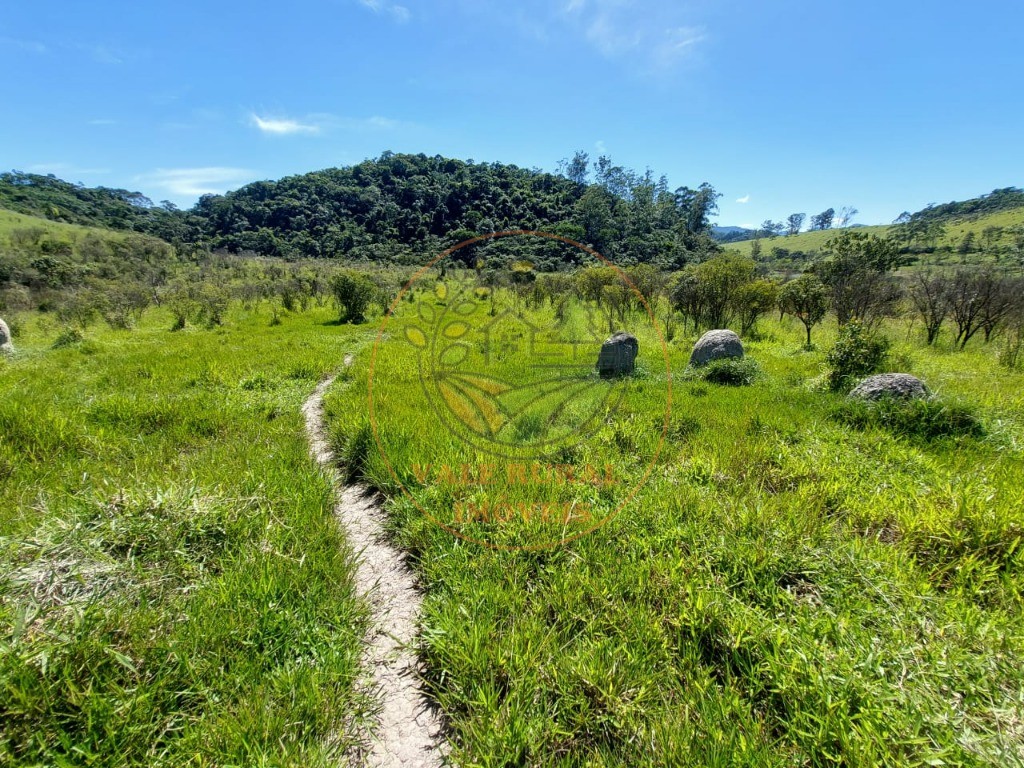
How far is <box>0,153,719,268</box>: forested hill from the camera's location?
23.3 ft

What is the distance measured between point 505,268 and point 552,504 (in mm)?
2676

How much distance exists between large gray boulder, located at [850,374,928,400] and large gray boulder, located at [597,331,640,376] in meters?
4.01

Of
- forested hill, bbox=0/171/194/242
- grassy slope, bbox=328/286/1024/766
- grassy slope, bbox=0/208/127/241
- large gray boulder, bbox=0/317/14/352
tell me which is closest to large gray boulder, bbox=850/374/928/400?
grassy slope, bbox=328/286/1024/766

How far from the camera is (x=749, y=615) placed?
2516 millimetres

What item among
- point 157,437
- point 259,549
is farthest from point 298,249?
point 259,549

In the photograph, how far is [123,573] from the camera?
264cm

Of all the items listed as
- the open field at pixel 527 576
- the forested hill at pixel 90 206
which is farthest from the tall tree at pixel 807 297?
the forested hill at pixel 90 206

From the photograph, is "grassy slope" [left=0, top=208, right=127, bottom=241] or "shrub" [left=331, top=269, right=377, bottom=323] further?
"grassy slope" [left=0, top=208, right=127, bottom=241]

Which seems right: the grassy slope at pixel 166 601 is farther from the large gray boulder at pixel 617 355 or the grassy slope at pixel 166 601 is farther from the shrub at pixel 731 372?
the shrub at pixel 731 372

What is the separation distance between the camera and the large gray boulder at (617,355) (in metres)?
8.57

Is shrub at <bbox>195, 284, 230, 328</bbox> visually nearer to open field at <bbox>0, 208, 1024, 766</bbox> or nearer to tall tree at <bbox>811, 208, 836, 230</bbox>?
open field at <bbox>0, 208, 1024, 766</bbox>

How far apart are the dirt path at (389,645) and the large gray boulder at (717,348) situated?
8.61 m

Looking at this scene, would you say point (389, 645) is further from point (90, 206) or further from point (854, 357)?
point (90, 206)

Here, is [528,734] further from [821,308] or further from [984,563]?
[821,308]
